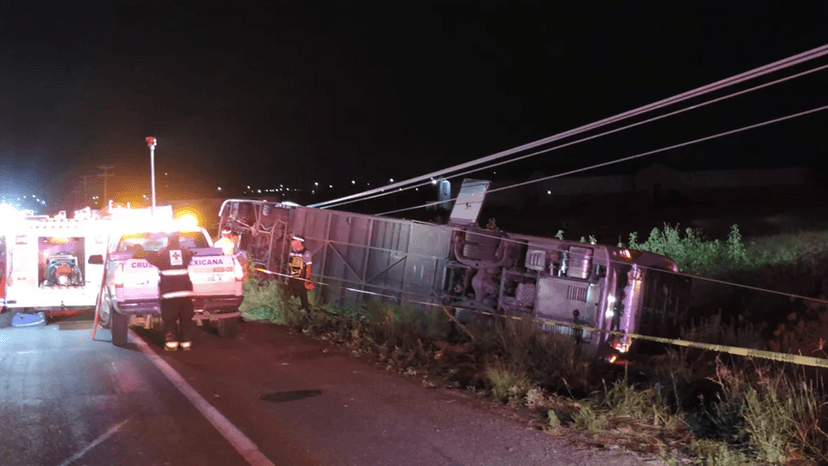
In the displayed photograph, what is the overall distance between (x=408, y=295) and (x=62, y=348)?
6.30m

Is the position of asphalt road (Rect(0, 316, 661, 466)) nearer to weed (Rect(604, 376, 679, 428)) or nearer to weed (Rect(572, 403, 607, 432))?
weed (Rect(572, 403, 607, 432))

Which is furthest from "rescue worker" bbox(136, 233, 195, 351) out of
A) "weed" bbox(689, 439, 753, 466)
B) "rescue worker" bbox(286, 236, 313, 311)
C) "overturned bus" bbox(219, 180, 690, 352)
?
"weed" bbox(689, 439, 753, 466)

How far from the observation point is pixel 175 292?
10.0 meters

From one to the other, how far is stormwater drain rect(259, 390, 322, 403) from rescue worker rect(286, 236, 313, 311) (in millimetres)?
5520

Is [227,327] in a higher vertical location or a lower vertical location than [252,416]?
lower

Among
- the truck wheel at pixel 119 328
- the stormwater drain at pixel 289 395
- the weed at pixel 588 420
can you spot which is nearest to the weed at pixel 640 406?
the weed at pixel 588 420

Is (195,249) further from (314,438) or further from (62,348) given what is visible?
(314,438)

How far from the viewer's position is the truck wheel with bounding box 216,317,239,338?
11.2m

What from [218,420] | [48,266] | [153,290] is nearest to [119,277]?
[153,290]

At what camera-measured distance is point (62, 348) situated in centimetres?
1053

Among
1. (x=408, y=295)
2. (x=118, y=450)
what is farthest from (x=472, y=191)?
(x=118, y=450)

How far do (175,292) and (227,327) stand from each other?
1439 millimetres

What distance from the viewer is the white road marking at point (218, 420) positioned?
18.8ft

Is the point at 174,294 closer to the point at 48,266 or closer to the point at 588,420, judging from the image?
the point at 48,266
